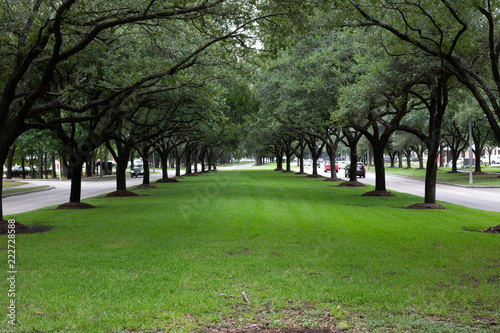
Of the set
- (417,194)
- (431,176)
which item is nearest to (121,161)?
(431,176)

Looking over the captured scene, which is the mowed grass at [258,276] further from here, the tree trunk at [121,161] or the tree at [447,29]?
the tree trunk at [121,161]

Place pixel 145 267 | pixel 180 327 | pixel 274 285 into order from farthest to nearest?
1. pixel 145 267
2. pixel 274 285
3. pixel 180 327

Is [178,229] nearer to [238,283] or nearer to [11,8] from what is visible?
[238,283]

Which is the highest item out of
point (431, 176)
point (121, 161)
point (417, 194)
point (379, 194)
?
point (121, 161)

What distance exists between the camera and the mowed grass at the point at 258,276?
15.6ft

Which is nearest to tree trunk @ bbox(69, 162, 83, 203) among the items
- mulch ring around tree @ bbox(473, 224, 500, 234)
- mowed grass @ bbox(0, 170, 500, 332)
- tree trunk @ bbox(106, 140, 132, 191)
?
tree trunk @ bbox(106, 140, 132, 191)

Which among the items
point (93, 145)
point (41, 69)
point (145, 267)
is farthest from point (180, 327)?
point (93, 145)

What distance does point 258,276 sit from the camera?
253 inches

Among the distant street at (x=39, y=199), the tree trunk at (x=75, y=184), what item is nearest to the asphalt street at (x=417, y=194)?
the distant street at (x=39, y=199)

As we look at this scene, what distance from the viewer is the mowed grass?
188 inches

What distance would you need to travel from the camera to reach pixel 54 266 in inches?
281

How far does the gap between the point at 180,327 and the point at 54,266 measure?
141 inches

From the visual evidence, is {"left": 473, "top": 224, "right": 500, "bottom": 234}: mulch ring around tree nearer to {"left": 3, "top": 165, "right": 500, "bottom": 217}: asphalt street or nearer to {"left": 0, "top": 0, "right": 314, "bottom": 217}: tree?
{"left": 3, "top": 165, "right": 500, "bottom": 217}: asphalt street

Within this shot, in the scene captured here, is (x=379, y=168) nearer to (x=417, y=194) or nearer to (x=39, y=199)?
(x=417, y=194)
